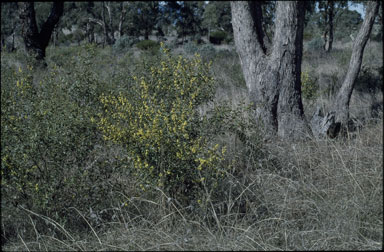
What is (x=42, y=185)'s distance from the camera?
3109mm

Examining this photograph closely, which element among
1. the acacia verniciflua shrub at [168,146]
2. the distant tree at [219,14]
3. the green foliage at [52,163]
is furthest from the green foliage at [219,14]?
the green foliage at [52,163]

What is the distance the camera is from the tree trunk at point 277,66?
473 centimetres

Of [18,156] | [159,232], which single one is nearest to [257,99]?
[159,232]

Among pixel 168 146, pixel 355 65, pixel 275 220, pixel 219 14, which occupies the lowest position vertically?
pixel 275 220

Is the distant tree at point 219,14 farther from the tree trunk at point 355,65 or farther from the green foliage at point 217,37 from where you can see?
the tree trunk at point 355,65

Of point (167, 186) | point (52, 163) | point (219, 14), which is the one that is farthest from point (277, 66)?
point (219, 14)

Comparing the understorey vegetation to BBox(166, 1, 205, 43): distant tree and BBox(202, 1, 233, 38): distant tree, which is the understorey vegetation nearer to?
BBox(202, 1, 233, 38): distant tree

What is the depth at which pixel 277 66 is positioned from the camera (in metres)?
4.79

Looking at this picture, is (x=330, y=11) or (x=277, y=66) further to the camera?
(x=330, y=11)

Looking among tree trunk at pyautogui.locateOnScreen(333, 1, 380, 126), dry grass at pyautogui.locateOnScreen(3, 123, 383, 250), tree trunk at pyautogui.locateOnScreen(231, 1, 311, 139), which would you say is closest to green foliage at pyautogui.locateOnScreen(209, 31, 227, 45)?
tree trunk at pyautogui.locateOnScreen(333, 1, 380, 126)

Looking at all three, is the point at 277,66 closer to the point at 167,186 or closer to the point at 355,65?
the point at 355,65

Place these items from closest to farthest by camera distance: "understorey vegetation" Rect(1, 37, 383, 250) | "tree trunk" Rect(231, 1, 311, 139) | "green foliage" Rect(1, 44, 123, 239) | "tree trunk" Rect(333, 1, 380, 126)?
1. "understorey vegetation" Rect(1, 37, 383, 250)
2. "green foliage" Rect(1, 44, 123, 239)
3. "tree trunk" Rect(231, 1, 311, 139)
4. "tree trunk" Rect(333, 1, 380, 126)

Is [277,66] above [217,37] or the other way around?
the other way around

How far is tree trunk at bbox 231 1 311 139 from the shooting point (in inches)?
186
